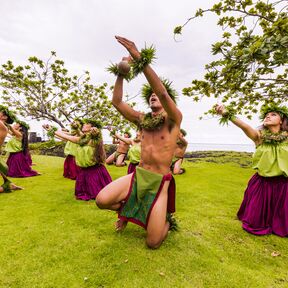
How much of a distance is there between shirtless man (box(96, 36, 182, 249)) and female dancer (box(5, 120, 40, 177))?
614 cm

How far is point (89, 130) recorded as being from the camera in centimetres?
549

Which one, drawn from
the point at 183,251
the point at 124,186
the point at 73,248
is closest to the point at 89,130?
the point at 124,186

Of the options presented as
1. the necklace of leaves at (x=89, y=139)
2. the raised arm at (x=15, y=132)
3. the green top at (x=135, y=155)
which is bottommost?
the green top at (x=135, y=155)

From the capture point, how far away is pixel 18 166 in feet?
25.8

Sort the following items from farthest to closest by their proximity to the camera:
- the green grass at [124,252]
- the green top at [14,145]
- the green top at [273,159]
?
the green top at [14,145] < the green top at [273,159] < the green grass at [124,252]

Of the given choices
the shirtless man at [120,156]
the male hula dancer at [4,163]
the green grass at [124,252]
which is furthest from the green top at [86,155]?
the shirtless man at [120,156]

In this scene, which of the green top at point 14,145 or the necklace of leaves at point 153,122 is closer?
the necklace of leaves at point 153,122

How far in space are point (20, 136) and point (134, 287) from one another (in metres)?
7.47

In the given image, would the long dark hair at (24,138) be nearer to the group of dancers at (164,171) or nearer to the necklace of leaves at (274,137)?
the group of dancers at (164,171)

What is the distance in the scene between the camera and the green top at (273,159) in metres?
3.43

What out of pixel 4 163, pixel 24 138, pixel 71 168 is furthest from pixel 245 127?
pixel 24 138

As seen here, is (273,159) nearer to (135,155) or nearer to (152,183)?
(152,183)

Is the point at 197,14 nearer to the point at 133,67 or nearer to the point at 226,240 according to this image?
the point at 133,67

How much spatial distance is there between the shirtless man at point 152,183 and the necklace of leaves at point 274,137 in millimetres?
1661
